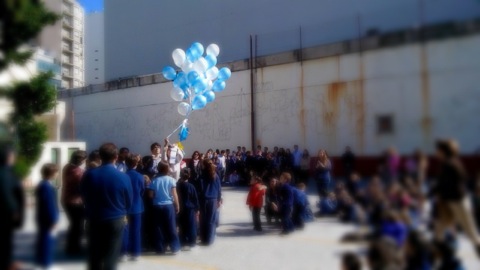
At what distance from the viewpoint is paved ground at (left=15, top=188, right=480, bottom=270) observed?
1.66m

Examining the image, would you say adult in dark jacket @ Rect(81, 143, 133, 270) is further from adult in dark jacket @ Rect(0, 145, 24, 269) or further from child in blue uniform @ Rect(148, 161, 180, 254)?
child in blue uniform @ Rect(148, 161, 180, 254)

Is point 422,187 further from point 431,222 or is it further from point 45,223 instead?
point 45,223

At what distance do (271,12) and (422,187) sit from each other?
3.19ft

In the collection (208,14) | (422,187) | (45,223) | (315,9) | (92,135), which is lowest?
(45,223)

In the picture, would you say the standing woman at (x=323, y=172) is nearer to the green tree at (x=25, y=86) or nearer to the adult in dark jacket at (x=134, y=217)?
the green tree at (x=25, y=86)

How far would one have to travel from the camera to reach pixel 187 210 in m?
6.22

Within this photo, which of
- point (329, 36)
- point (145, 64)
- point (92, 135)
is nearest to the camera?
point (329, 36)

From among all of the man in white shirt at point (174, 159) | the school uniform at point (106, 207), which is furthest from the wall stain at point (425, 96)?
the man in white shirt at point (174, 159)

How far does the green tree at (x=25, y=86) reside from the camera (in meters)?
1.47

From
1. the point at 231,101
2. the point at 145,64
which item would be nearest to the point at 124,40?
the point at 145,64

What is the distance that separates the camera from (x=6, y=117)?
153 centimetres

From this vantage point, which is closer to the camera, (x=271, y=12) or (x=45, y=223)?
(x=45, y=223)

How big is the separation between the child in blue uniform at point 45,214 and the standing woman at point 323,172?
87 centimetres

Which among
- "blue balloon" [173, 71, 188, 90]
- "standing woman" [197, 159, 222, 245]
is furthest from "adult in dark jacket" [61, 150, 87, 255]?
"standing woman" [197, 159, 222, 245]
